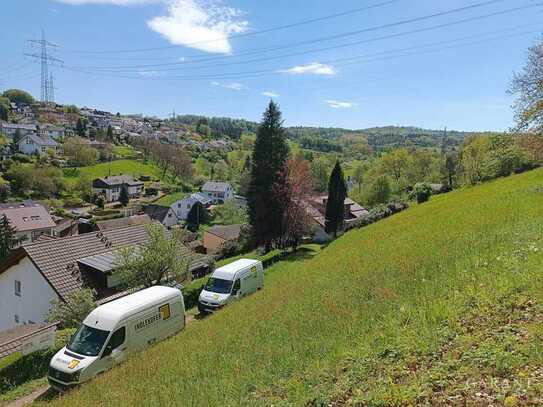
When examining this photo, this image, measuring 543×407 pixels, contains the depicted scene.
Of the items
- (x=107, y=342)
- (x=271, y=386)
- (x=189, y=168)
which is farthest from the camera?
(x=189, y=168)

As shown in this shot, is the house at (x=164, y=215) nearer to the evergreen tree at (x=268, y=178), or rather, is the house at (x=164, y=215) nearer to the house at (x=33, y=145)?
the evergreen tree at (x=268, y=178)

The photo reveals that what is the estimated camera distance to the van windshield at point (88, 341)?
12.1 m

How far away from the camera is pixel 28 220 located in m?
60.9

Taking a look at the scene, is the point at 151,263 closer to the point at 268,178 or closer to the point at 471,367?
the point at 471,367

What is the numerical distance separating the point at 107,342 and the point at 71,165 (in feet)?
364

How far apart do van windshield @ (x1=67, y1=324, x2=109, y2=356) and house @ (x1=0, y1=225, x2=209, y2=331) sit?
7947 millimetres

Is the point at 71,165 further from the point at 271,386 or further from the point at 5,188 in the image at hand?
the point at 271,386

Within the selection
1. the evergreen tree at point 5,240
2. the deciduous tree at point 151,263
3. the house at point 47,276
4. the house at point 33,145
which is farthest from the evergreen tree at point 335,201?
the house at point 33,145

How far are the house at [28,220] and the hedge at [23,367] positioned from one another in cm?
5161

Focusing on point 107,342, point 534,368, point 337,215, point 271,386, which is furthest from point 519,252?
point 337,215

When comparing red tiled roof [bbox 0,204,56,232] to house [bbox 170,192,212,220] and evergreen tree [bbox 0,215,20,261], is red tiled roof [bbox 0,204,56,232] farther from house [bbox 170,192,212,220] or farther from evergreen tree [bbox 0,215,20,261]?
house [bbox 170,192,212,220]

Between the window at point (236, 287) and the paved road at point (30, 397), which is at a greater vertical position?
the window at point (236, 287)

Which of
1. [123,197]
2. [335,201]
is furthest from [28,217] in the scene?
[335,201]

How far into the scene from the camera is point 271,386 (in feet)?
24.1
